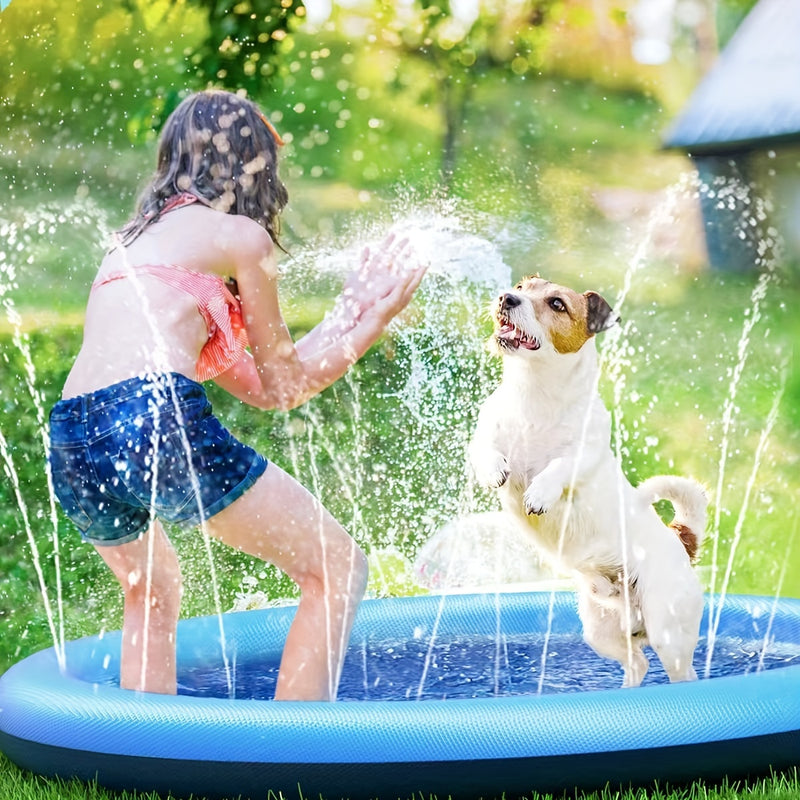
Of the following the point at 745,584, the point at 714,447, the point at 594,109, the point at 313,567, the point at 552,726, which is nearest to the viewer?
the point at 552,726

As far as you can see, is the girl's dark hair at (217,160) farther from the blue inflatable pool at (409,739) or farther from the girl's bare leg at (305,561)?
the blue inflatable pool at (409,739)

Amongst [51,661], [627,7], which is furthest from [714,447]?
[51,661]

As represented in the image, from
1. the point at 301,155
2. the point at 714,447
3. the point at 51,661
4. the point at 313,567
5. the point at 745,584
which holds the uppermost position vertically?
the point at 301,155

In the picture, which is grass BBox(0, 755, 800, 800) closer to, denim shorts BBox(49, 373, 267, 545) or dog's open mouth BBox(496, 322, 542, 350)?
denim shorts BBox(49, 373, 267, 545)

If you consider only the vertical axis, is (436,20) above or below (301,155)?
above

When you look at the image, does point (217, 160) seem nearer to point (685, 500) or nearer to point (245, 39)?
point (685, 500)

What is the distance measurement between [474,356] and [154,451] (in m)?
5.49

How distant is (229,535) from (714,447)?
597 cm

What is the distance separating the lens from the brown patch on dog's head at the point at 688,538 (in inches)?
142

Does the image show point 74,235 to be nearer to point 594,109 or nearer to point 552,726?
point 594,109

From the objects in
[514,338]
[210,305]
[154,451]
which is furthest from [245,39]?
[154,451]

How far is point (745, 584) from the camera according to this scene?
7.85m

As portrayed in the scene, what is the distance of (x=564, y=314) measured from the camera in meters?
3.28

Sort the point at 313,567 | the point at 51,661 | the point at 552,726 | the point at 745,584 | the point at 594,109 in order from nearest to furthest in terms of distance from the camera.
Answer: the point at 552,726, the point at 313,567, the point at 51,661, the point at 745,584, the point at 594,109
